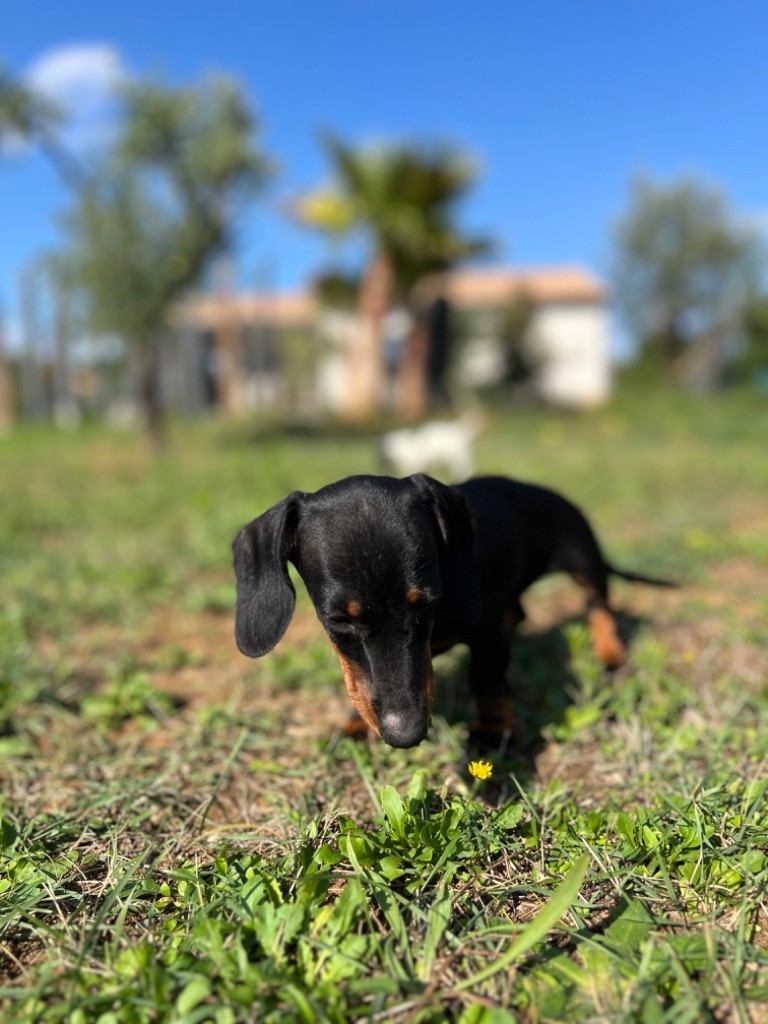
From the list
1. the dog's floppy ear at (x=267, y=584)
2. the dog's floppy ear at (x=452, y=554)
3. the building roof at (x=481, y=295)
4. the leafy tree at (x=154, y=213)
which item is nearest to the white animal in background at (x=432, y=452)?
the leafy tree at (x=154, y=213)

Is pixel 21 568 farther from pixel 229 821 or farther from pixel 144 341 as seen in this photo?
pixel 144 341

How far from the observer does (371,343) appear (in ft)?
72.9

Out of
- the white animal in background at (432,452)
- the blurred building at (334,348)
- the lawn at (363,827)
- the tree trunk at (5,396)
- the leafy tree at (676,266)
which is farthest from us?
the leafy tree at (676,266)

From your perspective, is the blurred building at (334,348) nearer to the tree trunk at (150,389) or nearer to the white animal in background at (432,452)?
the tree trunk at (150,389)

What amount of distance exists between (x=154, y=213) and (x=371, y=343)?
996cm

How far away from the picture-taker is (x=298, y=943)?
5.58 ft

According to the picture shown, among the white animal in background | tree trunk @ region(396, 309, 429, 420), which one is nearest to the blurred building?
tree trunk @ region(396, 309, 429, 420)

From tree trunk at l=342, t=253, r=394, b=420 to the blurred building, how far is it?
7.38ft

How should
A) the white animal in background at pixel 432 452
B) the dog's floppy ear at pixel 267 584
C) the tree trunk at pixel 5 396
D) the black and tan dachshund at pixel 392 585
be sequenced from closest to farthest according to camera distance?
the black and tan dachshund at pixel 392 585 → the dog's floppy ear at pixel 267 584 → the white animal in background at pixel 432 452 → the tree trunk at pixel 5 396

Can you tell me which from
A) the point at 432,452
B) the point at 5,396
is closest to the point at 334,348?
the point at 5,396

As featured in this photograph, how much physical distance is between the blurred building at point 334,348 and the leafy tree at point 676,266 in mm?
2819

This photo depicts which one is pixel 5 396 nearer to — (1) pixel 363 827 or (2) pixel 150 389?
(2) pixel 150 389

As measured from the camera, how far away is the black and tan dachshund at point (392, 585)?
2.08 meters

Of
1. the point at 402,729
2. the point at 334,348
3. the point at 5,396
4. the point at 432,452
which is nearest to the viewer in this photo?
the point at 402,729
